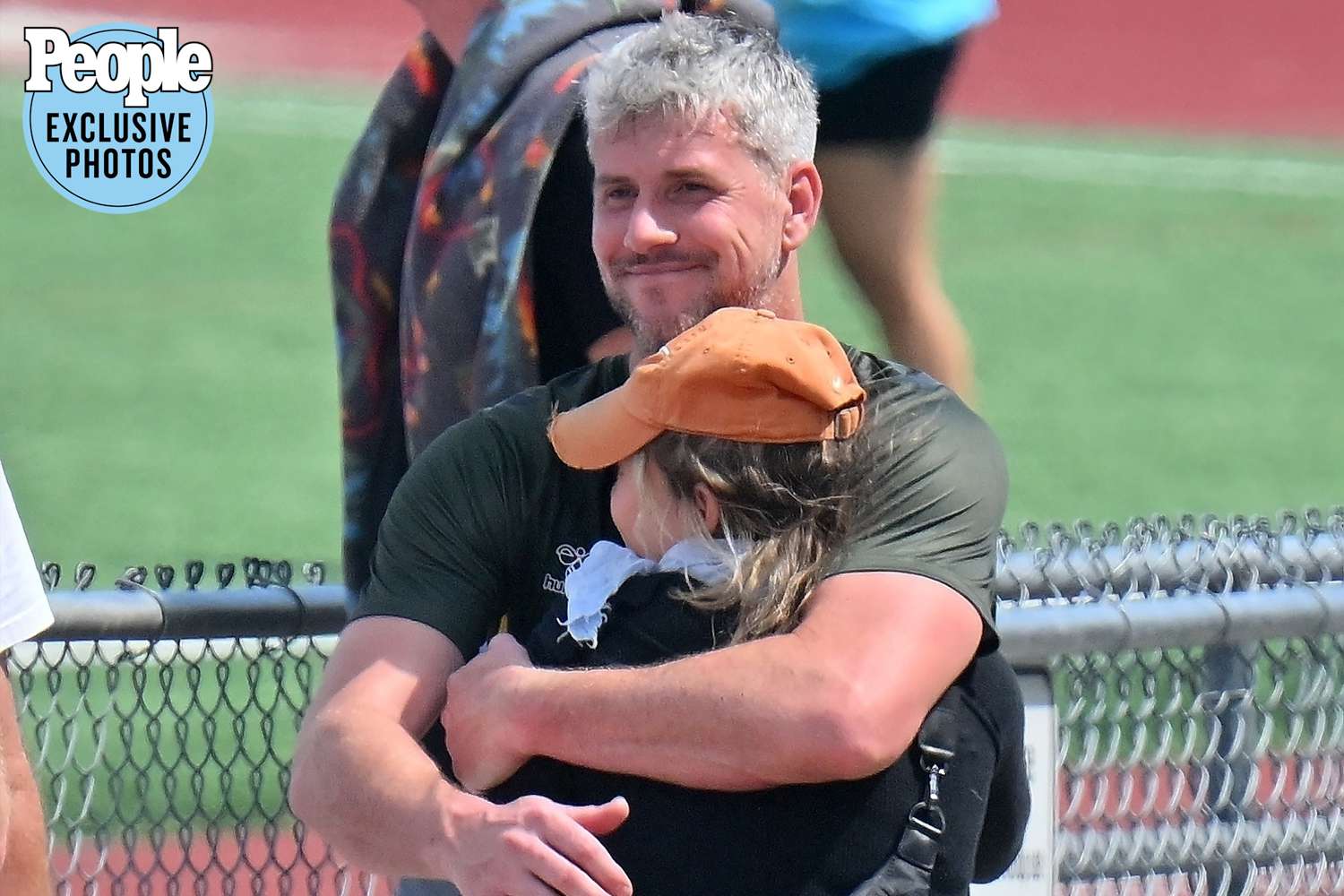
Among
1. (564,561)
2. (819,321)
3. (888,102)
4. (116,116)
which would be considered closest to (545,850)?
(564,561)

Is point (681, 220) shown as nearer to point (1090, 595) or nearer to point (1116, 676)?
point (1090, 595)

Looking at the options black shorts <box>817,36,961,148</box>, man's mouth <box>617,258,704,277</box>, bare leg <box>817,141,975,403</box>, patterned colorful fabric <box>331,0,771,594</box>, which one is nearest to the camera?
man's mouth <box>617,258,704,277</box>

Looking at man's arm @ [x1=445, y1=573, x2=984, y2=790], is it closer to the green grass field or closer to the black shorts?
the black shorts

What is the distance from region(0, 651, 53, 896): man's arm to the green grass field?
186 inches

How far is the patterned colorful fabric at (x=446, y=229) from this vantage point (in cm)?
229

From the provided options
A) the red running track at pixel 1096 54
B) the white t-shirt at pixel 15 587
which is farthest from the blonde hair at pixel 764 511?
the red running track at pixel 1096 54

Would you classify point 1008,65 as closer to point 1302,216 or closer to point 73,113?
point 1302,216

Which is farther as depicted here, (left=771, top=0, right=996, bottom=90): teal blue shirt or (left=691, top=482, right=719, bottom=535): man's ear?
(left=771, top=0, right=996, bottom=90): teal blue shirt

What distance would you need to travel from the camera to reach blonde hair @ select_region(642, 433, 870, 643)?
185 centimetres

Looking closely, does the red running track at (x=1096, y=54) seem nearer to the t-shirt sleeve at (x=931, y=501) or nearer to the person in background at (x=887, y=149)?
the person in background at (x=887, y=149)

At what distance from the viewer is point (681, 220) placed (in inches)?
82.0

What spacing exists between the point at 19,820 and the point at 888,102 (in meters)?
2.95

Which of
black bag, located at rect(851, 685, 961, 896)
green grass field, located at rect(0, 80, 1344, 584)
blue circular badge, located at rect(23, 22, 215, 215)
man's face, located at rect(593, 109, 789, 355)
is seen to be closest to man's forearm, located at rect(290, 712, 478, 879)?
black bag, located at rect(851, 685, 961, 896)

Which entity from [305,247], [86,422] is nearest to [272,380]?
[86,422]
